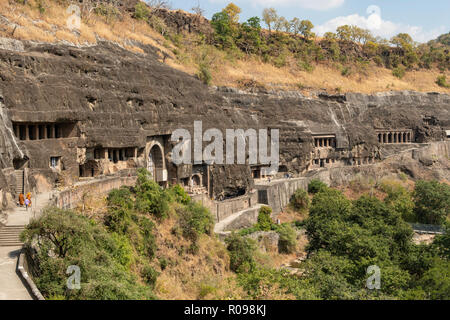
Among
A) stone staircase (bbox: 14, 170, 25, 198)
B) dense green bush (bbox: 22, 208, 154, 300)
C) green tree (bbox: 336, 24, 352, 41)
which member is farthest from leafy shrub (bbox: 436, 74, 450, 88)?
dense green bush (bbox: 22, 208, 154, 300)

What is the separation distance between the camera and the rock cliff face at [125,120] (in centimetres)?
2555

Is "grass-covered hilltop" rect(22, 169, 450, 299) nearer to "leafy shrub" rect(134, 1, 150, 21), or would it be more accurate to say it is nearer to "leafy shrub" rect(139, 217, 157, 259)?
"leafy shrub" rect(139, 217, 157, 259)

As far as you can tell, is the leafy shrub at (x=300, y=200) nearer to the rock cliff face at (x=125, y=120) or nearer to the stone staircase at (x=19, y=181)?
the rock cliff face at (x=125, y=120)

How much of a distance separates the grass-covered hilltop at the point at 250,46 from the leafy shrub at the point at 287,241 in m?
23.9

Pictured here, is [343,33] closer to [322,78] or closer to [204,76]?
[322,78]

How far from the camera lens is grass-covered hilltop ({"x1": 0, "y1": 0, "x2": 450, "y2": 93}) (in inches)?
1856

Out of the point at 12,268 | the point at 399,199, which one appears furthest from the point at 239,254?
the point at 399,199

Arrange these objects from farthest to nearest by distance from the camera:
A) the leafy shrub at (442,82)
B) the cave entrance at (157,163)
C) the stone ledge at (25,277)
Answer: the leafy shrub at (442,82)
the cave entrance at (157,163)
the stone ledge at (25,277)

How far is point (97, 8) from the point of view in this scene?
194 ft

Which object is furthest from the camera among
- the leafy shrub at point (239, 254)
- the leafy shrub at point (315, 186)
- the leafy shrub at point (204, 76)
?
the leafy shrub at point (204, 76)

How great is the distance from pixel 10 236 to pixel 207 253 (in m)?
12.4

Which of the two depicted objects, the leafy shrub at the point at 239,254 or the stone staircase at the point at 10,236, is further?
the leafy shrub at the point at 239,254

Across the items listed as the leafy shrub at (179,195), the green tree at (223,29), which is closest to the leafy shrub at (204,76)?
the green tree at (223,29)
